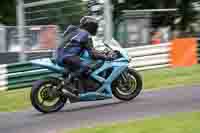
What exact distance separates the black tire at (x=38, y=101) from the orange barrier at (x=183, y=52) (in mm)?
6833

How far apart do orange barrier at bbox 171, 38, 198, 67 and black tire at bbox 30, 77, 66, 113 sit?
6.83 m

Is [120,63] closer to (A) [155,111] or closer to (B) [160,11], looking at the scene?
(A) [155,111]

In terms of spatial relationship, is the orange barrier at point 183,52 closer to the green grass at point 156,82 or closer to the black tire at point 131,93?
the green grass at point 156,82

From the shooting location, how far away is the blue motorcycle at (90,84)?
9984 millimetres

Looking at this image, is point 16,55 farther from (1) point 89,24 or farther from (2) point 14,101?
(1) point 89,24

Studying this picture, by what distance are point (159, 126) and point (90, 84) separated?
9.79 ft

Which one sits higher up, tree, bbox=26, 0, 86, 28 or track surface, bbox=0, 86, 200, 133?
tree, bbox=26, 0, 86, 28

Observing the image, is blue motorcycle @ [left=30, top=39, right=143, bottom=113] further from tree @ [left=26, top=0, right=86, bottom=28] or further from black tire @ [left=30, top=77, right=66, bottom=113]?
tree @ [left=26, top=0, right=86, bottom=28]

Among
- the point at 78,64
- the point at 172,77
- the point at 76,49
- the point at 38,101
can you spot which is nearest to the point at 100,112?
the point at 78,64

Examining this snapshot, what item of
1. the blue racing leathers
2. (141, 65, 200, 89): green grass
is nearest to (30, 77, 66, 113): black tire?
the blue racing leathers

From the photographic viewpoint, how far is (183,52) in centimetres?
1647

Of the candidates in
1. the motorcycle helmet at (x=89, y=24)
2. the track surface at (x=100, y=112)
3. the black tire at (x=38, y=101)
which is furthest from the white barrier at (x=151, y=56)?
the black tire at (x=38, y=101)

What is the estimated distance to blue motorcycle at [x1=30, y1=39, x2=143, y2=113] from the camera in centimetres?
998

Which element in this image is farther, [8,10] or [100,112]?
[8,10]
